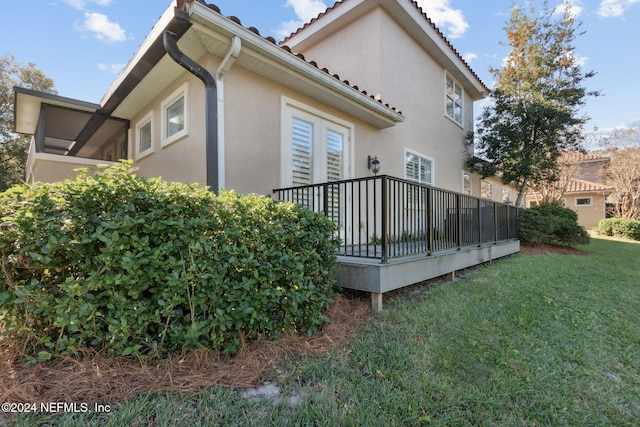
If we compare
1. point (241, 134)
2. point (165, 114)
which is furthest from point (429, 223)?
point (165, 114)

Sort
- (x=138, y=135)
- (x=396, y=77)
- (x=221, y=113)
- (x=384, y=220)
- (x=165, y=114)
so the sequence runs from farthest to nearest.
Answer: (x=396, y=77)
(x=138, y=135)
(x=165, y=114)
(x=221, y=113)
(x=384, y=220)

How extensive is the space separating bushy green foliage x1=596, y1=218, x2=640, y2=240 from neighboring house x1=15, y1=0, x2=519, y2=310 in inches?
476

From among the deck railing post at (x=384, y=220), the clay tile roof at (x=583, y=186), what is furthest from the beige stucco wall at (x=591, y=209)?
the deck railing post at (x=384, y=220)

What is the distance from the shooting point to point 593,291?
4789 mm

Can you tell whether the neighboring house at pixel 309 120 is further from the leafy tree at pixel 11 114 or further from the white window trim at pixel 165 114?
the leafy tree at pixel 11 114

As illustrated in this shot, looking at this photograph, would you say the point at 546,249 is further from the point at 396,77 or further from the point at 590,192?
the point at 590,192

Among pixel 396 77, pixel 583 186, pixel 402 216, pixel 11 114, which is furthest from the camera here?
pixel 583 186

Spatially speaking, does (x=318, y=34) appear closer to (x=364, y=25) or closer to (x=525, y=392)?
(x=364, y=25)

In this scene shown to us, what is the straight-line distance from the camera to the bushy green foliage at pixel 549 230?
970 cm

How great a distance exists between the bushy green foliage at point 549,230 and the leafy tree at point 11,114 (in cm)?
2479

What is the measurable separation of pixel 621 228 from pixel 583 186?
704cm

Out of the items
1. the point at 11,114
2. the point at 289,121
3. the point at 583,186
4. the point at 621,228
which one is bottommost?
the point at 621,228

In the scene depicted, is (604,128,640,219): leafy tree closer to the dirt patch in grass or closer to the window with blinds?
the dirt patch in grass

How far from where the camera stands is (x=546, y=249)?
31.6 feet
